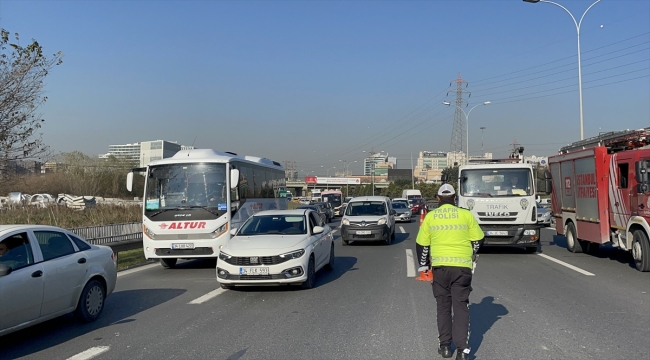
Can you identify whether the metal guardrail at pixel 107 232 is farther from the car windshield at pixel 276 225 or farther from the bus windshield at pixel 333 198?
the bus windshield at pixel 333 198

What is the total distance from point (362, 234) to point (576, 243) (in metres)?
7.18

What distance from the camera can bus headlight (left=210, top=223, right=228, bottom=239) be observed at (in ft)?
46.1

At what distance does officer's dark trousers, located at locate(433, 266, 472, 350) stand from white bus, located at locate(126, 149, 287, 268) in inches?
347

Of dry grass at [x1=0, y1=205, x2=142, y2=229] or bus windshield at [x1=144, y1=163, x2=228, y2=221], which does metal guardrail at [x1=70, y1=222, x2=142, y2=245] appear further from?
bus windshield at [x1=144, y1=163, x2=228, y2=221]

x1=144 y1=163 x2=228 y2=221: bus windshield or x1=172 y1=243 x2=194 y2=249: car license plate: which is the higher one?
x1=144 y1=163 x2=228 y2=221: bus windshield

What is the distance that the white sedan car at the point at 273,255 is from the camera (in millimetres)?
10398

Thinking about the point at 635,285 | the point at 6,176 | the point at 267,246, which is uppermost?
the point at 6,176

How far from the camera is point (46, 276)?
23.8 ft

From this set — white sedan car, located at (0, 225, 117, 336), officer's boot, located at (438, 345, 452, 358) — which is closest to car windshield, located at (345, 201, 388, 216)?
white sedan car, located at (0, 225, 117, 336)

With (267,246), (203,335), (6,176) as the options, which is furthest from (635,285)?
(6,176)

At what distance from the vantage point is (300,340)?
7.04 metres

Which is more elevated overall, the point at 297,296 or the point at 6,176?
the point at 6,176

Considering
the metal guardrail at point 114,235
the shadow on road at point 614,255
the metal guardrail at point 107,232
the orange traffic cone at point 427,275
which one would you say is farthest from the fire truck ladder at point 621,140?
the metal guardrail at point 107,232

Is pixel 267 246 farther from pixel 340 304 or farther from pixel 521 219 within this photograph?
pixel 521 219
